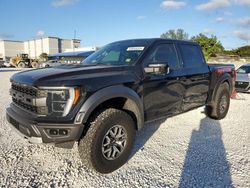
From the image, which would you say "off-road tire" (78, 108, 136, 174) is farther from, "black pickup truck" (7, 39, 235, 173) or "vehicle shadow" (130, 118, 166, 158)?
"vehicle shadow" (130, 118, 166, 158)

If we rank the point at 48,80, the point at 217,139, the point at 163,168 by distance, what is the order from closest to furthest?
the point at 48,80
the point at 163,168
the point at 217,139

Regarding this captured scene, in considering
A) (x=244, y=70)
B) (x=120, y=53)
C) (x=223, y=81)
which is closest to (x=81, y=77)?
(x=120, y=53)

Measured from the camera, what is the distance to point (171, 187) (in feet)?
9.16

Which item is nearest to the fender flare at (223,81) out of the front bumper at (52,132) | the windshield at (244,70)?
the front bumper at (52,132)

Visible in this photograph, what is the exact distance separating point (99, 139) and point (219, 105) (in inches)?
148

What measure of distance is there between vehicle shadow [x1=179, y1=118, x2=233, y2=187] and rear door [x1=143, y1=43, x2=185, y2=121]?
772 millimetres

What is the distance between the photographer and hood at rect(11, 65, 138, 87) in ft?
8.89

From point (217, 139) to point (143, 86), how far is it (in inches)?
80.7

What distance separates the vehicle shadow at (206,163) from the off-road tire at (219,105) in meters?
0.80

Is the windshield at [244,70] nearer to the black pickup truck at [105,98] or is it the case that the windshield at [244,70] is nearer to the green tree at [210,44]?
the black pickup truck at [105,98]

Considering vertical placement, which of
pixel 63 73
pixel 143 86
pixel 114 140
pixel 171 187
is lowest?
pixel 171 187

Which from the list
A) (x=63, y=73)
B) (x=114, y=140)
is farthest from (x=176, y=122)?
(x=63, y=73)

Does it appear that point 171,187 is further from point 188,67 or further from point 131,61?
point 188,67

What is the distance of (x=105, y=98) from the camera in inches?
115
